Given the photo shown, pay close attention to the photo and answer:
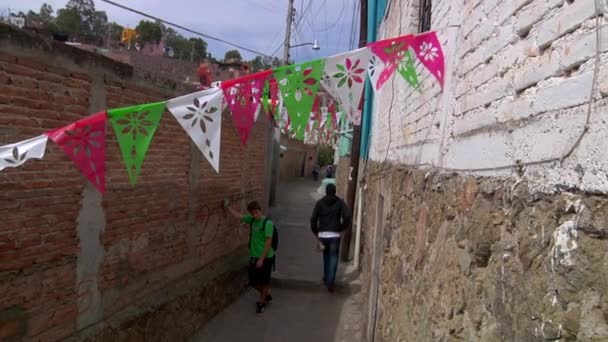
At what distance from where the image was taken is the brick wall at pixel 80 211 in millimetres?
3145

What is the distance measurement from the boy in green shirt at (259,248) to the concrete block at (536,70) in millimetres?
4762

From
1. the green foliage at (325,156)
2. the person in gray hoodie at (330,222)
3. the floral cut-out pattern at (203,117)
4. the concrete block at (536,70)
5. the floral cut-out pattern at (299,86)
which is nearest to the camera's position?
the concrete block at (536,70)

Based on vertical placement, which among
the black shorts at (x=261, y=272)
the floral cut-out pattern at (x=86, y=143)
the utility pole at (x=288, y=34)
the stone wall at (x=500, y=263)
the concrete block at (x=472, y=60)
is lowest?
the black shorts at (x=261, y=272)

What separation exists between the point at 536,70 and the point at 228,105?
2.14 m

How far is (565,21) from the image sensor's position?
1.48 metres

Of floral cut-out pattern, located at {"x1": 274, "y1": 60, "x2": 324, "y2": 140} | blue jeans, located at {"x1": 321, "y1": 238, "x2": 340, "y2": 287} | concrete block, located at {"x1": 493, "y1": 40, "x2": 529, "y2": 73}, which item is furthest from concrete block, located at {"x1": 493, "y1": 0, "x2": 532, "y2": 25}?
blue jeans, located at {"x1": 321, "y1": 238, "x2": 340, "y2": 287}

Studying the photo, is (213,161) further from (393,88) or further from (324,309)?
(324,309)

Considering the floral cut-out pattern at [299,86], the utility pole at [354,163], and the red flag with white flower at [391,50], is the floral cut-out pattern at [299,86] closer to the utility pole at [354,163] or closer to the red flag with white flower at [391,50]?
the red flag with white flower at [391,50]

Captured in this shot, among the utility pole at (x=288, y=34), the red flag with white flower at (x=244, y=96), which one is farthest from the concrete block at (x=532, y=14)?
the utility pole at (x=288, y=34)

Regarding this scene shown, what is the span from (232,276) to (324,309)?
60.6 inches

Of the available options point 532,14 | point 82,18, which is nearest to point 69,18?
point 82,18

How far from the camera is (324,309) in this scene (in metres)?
6.82

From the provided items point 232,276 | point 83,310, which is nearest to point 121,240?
point 83,310

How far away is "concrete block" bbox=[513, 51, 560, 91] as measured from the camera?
153 centimetres
